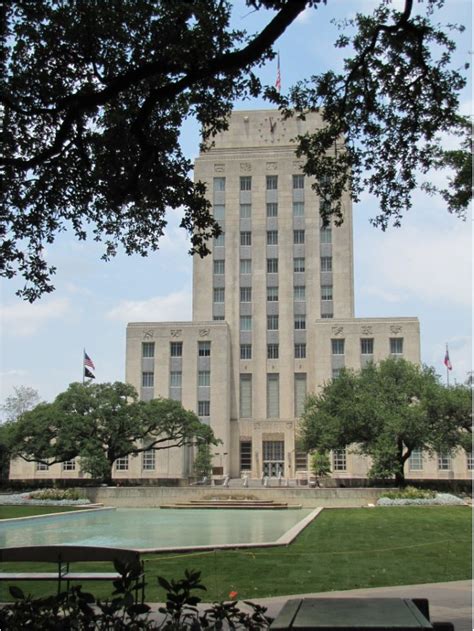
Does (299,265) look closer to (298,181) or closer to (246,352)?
(298,181)

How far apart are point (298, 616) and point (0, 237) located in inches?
320

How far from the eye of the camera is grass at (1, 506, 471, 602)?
36.3ft

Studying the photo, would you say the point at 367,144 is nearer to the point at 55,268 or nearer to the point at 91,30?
the point at 91,30

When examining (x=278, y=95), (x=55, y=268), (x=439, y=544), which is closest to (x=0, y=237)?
(x=55, y=268)

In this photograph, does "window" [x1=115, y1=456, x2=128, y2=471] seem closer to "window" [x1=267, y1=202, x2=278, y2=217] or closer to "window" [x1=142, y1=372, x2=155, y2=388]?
"window" [x1=142, y1=372, x2=155, y2=388]

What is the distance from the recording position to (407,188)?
36.8ft

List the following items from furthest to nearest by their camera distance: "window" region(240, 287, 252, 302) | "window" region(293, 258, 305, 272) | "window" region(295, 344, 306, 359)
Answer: "window" region(240, 287, 252, 302) → "window" region(293, 258, 305, 272) → "window" region(295, 344, 306, 359)

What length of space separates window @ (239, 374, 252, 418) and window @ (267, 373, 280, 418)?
1.82 metres

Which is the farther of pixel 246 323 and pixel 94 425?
pixel 246 323

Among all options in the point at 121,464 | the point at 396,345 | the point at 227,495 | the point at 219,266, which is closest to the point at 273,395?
the point at 396,345

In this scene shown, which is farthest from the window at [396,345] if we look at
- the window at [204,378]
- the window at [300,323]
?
the window at [204,378]

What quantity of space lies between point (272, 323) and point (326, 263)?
808cm

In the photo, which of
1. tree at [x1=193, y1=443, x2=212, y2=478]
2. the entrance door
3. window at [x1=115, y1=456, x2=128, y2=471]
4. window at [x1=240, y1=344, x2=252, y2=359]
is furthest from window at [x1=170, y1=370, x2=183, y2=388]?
the entrance door

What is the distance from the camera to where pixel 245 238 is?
69750 millimetres
